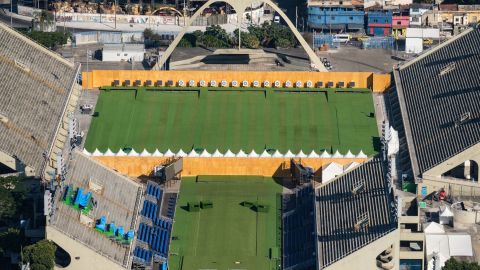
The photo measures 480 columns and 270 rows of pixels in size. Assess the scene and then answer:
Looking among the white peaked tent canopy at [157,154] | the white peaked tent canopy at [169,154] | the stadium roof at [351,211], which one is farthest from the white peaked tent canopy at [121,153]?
the stadium roof at [351,211]

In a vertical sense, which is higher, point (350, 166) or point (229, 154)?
point (229, 154)

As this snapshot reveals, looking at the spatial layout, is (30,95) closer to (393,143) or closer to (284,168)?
(284,168)

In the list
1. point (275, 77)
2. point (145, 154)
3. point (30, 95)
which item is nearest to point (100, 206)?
point (145, 154)

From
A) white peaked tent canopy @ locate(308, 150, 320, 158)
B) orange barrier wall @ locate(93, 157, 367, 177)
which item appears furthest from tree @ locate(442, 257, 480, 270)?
white peaked tent canopy @ locate(308, 150, 320, 158)

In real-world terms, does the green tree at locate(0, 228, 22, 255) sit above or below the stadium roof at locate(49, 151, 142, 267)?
below

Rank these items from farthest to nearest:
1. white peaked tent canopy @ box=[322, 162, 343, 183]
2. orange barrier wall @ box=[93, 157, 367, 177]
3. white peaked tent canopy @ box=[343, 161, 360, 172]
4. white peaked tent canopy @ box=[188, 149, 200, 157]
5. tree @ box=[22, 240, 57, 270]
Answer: white peaked tent canopy @ box=[188, 149, 200, 157]
orange barrier wall @ box=[93, 157, 367, 177]
white peaked tent canopy @ box=[343, 161, 360, 172]
white peaked tent canopy @ box=[322, 162, 343, 183]
tree @ box=[22, 240, 57, 270]

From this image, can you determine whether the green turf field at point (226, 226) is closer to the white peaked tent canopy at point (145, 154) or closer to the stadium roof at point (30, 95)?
the white peaked tent canopy at point (145, 154)

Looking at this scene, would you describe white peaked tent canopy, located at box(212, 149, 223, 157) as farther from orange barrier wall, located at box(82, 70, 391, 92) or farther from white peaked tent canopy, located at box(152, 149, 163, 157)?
orange barrier wall, located at box(82, 70, 391, 92)
